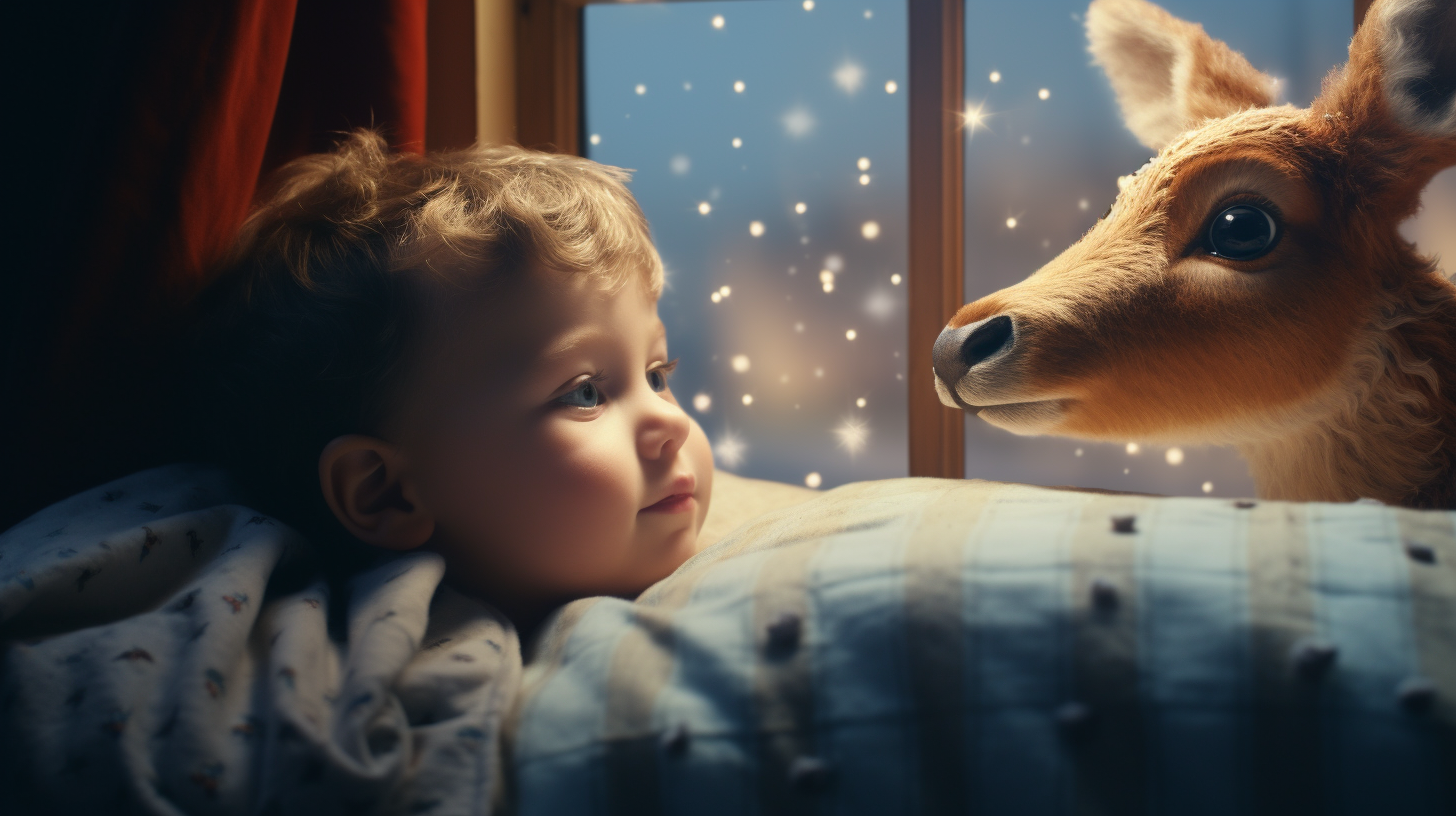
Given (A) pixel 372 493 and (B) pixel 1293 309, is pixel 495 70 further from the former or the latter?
(B) pixel 1293 309

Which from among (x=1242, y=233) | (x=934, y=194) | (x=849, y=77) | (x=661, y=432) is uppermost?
(x=849, y=77)

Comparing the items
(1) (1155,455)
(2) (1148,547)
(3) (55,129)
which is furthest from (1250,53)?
(3) (55,129)

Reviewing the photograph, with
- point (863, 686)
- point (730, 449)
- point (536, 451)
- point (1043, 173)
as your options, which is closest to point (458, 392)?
point (536, 451)

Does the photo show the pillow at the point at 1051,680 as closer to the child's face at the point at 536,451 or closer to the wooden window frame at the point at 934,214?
the child's face at the point at 536,451

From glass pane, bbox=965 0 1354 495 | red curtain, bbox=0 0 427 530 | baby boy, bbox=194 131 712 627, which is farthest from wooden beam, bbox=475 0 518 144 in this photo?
glass pane, bbox=965 0 1354 495

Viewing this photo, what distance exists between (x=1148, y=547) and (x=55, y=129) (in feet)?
3.54

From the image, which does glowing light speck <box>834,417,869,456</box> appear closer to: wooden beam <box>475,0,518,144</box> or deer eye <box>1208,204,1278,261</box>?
wooden beam <box>475,0,518,144</box>

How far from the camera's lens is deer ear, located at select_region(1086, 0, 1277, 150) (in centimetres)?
67

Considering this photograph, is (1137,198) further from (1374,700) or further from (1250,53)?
(1250,53)

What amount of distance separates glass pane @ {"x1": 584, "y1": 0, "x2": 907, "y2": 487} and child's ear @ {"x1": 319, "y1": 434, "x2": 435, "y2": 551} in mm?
930

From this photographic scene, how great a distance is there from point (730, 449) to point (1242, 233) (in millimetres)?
1066

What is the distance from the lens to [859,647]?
0.40 meters

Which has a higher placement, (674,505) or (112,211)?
(112,211)

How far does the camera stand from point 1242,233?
1.81 ft
